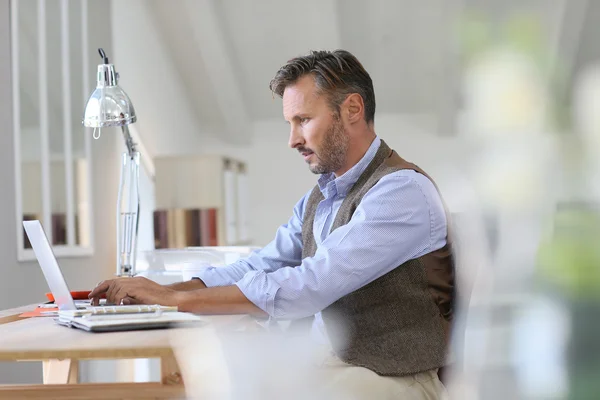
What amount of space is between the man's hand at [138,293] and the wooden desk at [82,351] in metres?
0.09

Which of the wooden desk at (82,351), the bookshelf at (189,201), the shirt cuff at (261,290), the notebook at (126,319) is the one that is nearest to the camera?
the wooden desk at (82,351)

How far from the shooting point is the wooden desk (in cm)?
81

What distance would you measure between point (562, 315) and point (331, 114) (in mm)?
1162

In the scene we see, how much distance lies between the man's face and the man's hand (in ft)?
1.15

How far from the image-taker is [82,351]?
806 millimetres

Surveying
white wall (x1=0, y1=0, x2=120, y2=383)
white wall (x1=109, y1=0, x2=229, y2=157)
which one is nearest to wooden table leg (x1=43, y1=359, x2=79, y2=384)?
white wall (x1=0, y1=0, x2=120, y2=383)

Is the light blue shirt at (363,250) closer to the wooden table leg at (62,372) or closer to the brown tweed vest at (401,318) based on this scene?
the brown tweed vest at (401,318)

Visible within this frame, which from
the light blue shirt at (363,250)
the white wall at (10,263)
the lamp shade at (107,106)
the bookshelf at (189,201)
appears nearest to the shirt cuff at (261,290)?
the light blue shirt at (363,250)

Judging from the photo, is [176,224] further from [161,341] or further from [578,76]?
[578,76]

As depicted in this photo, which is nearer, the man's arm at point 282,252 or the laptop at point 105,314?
the laptop at point 105,314

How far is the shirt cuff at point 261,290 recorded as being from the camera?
1.10 m

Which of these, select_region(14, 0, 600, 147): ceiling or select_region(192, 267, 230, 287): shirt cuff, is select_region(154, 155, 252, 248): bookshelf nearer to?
select_region(14, 0, 600, 147): ceiling

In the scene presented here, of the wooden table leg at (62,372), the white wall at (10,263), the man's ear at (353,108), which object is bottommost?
the wooden table leg at (62,372)

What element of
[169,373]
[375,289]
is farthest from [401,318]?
[169,373]
